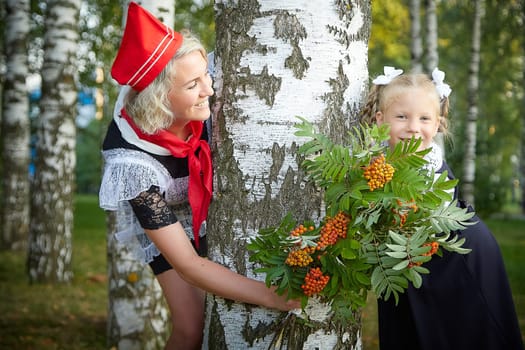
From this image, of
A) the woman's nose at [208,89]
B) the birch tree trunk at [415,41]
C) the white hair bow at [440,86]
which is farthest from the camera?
the birch tree trunk at [415,41]

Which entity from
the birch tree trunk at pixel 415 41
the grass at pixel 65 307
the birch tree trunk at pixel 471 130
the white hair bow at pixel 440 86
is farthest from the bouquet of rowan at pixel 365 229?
the birch tree trunk at pixel 415 41

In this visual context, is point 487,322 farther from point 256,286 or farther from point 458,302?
point 256,286

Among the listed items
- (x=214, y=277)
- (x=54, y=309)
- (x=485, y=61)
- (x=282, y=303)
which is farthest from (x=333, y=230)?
(x=485, y=61)

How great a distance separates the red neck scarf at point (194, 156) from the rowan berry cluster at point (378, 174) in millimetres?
775

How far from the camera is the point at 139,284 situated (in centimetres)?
476

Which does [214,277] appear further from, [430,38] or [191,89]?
[430,38]

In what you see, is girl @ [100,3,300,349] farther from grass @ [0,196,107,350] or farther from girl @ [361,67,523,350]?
grass @ [0,196,107,350]

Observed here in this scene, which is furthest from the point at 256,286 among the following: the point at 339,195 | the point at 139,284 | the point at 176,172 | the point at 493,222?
the point at 493,222

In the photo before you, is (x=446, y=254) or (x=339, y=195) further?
(x=446, y=254)

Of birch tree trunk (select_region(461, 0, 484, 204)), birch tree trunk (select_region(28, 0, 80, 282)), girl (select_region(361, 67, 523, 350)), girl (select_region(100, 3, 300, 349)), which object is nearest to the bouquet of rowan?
girl (select_region(100, 3, 300, 349))

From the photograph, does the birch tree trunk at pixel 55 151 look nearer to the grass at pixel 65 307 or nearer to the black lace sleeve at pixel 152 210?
the grass at pixel 65 307

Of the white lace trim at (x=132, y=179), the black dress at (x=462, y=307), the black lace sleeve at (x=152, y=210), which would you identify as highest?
the white lace trim at (x=132, y=179)

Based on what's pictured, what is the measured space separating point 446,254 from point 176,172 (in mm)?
1300

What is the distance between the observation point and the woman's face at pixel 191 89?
2424 millimetres
